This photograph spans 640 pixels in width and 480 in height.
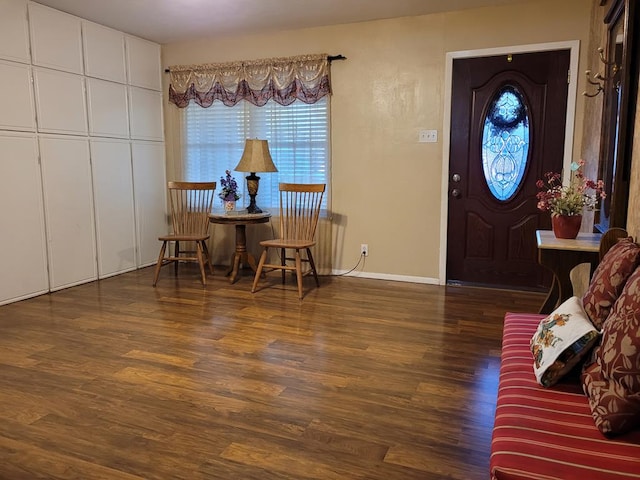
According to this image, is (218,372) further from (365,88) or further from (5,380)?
(365,88)

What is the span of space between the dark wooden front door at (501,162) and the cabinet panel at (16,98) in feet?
11.3

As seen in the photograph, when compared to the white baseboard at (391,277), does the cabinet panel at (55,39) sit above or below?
above

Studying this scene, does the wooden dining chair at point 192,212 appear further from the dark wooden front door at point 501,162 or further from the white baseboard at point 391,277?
the dark wooden front door at point 501,162

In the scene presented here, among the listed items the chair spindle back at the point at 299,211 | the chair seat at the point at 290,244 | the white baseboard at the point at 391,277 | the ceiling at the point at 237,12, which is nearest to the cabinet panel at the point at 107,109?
the ceiling at the point at 237,12

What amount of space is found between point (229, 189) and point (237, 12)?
4.98 ft

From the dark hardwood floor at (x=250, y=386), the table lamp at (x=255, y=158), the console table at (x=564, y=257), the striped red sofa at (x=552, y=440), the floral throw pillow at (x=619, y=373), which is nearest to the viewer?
the striped red sofa at (x=552, y=440)

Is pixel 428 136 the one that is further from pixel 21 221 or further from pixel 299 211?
pixel 21 221

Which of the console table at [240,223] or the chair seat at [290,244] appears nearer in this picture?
the chair seat at [290,244]

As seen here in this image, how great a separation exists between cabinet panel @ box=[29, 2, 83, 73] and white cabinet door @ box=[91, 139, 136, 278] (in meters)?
0.71

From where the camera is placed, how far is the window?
4719 mm

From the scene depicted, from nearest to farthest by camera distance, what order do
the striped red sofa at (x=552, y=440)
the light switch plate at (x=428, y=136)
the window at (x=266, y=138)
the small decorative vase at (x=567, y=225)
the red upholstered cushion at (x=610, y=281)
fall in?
1. the striped red sofa at (x=552, y=440)
2. the red upholstered cushion at (x=610, y=281)
3. the small decorative vase at (x=567, y=225)
4. the light switch plate at (x=428, y=136)
5. the window at (x=266, y=138)

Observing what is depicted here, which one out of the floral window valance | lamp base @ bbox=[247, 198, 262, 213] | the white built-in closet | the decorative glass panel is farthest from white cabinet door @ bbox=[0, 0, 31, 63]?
the decorative glass panel

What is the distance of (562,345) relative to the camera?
1.55m

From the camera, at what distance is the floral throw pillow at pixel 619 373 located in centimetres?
125
